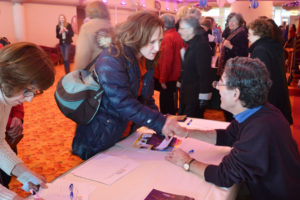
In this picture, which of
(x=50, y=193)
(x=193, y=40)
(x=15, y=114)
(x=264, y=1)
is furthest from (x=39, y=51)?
(x=264, y=1)

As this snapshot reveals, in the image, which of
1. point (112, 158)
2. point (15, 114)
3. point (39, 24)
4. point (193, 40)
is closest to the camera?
point (112, 158)

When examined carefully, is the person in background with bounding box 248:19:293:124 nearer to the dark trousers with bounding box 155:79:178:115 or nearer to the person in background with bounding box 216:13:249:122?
the person in background with bounding box 216:13:249:122

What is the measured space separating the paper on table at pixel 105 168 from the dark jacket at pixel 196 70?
5.83 feet

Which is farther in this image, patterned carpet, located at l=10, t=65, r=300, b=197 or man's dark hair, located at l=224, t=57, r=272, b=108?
patterned carpet, located at l=10, t=65, r=300, b=197

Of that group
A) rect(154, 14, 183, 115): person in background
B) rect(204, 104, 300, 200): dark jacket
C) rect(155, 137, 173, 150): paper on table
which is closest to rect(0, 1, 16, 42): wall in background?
rect(154, 14, 183, 115): person in background

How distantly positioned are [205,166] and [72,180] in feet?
2.08

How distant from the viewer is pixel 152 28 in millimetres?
1612

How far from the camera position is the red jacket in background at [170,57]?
142 inches

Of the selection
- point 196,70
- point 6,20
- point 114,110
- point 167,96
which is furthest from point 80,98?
point 6,20

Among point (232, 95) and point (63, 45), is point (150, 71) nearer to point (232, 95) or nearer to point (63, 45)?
point (232, 95)

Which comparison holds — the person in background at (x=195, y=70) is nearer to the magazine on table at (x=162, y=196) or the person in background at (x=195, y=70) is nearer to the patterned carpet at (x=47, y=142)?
the patterned carpet at (x=47, y=142)

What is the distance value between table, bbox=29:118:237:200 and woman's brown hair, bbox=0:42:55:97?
516mm

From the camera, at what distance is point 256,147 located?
1.24 meters

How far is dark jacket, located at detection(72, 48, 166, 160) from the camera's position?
1.56 meters
